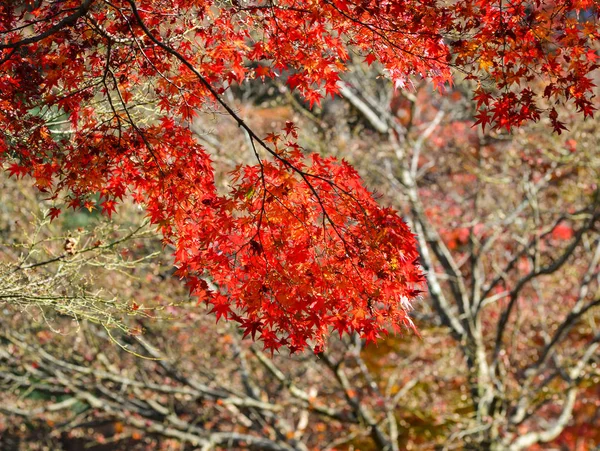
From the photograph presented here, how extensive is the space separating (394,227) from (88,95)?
7.48 ft

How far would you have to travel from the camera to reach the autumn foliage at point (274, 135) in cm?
395

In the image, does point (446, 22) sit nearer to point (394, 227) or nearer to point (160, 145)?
point (394, 227)

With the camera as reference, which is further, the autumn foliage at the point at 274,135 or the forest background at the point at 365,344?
the forest background at the point at 365,344

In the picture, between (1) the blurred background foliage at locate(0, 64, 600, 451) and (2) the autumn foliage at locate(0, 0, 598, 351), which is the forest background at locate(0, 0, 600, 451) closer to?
(1) the blurred background foliage at locate(0, 64, 600, 451)

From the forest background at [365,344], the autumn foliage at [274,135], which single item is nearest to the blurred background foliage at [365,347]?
the forest background at [365,344]

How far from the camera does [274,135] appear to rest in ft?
13.9

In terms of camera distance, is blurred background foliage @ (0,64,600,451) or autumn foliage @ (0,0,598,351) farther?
blurred background foliage @ (0,64,600,451)

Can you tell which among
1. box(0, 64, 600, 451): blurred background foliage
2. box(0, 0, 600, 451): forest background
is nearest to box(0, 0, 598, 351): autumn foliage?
box(0, 0, 600, 451): forest background

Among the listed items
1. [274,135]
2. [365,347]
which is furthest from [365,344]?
[274,135]

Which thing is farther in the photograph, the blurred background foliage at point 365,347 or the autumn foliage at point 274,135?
the blurred background foliage at point 365,347

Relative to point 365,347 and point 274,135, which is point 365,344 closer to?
point 365,347

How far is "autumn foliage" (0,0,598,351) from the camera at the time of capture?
13.0ft

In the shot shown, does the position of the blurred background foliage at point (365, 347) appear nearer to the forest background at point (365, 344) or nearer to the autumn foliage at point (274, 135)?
the forest background at point (365, 344)

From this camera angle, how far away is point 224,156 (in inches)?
396
